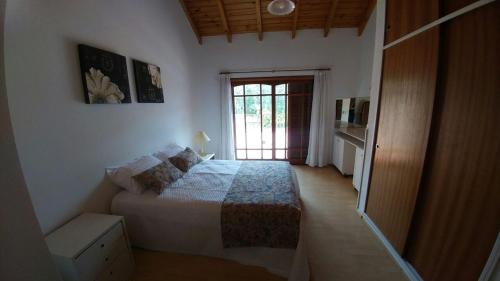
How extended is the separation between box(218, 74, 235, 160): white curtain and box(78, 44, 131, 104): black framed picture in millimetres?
2108

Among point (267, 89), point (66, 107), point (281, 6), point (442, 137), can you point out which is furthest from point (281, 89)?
point (66, 107)

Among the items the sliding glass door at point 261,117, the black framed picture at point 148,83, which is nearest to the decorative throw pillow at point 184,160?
the black framed picture at point 148,83

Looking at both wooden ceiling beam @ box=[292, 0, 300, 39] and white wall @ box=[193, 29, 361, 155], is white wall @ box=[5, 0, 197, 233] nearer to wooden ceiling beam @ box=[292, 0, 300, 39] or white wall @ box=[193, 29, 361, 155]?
white wall @ box=[193, 29, 361, 155]

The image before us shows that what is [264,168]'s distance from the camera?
2.53 meters

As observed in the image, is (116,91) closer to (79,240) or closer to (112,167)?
(112,167)

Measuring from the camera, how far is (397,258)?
5.59 ft

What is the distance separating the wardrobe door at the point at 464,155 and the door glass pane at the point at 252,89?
3.03 m

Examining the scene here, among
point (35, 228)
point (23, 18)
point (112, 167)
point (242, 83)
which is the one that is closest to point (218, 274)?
point (35, 228)

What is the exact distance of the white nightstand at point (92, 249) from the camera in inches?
46.8

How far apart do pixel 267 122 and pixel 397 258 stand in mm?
3073

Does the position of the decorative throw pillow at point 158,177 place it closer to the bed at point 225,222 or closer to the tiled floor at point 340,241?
the bed at point 225,222

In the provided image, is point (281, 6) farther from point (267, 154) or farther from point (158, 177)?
point (267, 154)

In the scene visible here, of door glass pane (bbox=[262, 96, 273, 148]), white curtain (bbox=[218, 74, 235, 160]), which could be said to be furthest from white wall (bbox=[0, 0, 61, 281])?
door glass pane (bbox=[262, 96, 273, 148])

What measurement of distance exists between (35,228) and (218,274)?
1.28m
